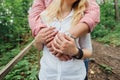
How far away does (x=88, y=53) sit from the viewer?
1.74 meters

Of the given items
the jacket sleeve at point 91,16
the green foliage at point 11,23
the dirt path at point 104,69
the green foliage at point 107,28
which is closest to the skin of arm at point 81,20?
the jacket sleeve at point 91,16

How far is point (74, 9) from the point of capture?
174cm

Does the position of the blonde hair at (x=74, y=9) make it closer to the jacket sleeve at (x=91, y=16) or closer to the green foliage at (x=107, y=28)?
the jacket sleeve at (x=91, y=16)

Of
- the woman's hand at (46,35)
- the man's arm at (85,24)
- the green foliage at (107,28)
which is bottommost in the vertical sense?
the green foliage at (107,28)

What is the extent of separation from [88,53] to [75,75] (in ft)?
0.53

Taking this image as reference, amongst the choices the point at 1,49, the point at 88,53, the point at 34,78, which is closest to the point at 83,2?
the point at 88,53

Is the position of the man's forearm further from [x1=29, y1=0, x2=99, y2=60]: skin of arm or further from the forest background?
the forest background

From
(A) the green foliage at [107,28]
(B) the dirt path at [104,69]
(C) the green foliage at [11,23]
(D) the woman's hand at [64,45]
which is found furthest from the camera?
(A) the green foliage at [107,28]

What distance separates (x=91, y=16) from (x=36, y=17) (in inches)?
14.4

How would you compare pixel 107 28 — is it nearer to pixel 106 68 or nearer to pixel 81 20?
pixel 106 68

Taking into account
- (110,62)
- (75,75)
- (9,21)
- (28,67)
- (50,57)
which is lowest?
(110,62)

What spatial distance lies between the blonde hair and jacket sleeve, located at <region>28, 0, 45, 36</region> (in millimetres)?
61

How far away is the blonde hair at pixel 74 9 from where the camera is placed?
1.68m

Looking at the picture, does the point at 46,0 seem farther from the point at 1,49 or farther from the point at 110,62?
the point at 1,49
